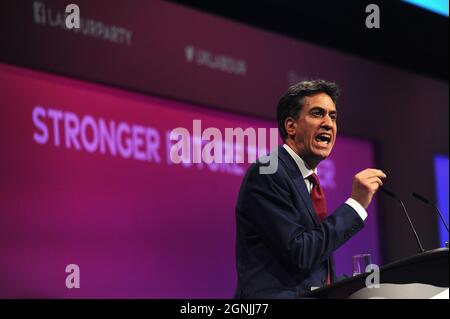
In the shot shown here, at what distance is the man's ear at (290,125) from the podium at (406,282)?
56 centimetres

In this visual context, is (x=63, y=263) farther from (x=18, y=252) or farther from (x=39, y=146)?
(x=39, y=146)

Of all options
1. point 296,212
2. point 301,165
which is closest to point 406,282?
point 296,212

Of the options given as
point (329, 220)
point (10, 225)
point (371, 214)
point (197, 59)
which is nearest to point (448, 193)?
point (371, 214)

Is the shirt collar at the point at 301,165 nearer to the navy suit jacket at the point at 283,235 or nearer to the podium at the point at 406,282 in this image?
the navy suit jacket at the point at 283,235

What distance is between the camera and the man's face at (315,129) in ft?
7.76

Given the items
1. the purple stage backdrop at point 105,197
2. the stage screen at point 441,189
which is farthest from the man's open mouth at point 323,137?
the stage screen at point 441,189

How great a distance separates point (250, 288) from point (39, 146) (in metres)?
1.96

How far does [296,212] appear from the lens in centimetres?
224

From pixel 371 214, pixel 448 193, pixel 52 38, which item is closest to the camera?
pixel 52 38

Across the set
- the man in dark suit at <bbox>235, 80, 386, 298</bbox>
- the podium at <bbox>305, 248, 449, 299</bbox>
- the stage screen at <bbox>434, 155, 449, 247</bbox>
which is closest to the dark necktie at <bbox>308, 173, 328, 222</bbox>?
the man in dark suit at <bbox>235, 80, 386, 298</bbox>

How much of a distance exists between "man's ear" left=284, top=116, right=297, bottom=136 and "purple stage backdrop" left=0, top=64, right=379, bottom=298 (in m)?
1.79

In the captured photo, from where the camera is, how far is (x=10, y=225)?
370cm

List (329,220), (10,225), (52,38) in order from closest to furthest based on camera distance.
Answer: (329,220)
(10,225)
(52,38)

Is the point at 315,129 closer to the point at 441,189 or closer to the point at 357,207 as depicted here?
the point at 357,207
